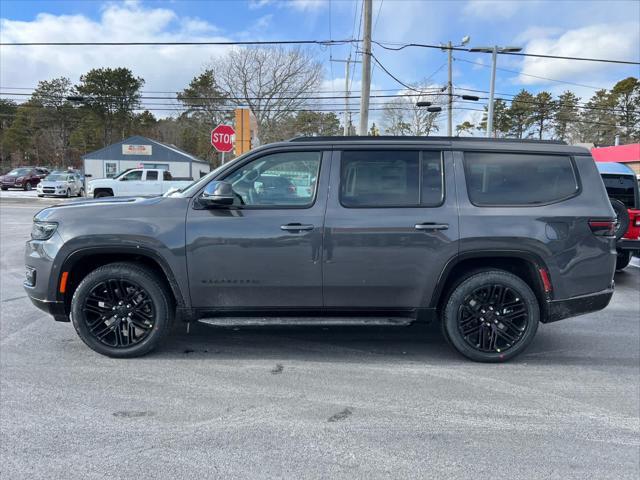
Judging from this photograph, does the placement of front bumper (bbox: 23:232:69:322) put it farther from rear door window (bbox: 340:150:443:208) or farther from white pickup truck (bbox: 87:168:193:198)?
white pickup truck (bbox: 87:168:193:198)

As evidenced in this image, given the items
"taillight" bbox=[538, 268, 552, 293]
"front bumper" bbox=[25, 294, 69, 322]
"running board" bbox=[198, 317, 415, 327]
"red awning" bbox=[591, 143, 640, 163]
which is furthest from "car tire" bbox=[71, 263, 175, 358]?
"red awning" bbox=[591, 143, 640, 163]

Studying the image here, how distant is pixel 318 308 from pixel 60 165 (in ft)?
241

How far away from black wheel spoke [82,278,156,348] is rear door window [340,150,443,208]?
6.51 ft

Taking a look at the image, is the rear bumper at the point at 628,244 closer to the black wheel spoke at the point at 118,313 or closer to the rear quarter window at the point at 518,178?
the rear quarter window at the point at 518,178

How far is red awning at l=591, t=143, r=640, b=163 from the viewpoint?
111 ft

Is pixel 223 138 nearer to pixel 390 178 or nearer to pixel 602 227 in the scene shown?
pixel 390 178

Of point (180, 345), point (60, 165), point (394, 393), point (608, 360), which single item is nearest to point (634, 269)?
point (608, 360)

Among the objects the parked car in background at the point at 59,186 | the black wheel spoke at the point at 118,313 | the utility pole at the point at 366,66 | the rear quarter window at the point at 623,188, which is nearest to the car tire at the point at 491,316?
the black wheel spoke at the point at 118,313

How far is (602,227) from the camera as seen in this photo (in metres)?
4.00

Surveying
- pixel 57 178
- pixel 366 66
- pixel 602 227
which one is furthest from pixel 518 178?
pixel 57 178

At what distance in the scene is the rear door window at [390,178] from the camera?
400cm

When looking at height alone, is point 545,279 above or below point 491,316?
above

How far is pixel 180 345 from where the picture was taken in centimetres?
454

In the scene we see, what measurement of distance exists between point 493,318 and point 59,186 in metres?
29.4
